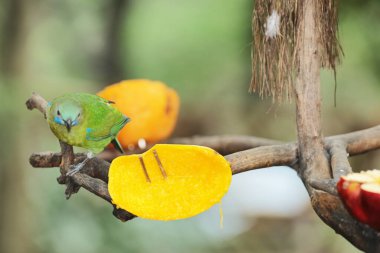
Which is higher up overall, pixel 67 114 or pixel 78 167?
pixel 67 114

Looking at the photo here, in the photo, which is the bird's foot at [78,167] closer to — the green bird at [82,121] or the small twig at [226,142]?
the green bird at [82,121]

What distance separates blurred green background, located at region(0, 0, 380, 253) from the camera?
1.28 metres

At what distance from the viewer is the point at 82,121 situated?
1.00 m

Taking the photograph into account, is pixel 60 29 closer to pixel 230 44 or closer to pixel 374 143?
pixel 230 44

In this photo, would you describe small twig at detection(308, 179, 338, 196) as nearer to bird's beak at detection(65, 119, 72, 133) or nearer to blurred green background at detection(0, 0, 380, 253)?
blurred green background at detection(0, 0, 380, 253)

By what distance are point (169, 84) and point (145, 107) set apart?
10 centimetres

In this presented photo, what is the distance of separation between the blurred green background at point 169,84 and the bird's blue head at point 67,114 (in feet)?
1.03

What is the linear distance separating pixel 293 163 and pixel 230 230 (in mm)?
225

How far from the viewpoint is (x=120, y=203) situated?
1015mm

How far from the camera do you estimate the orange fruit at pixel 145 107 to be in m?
1.26

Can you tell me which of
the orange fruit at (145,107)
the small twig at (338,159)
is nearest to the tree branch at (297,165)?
the small twig at (338,159)

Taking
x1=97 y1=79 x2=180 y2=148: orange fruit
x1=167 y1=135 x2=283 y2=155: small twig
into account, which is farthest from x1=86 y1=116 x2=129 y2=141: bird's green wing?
x1=167 y1=135 x2=283 y2=155: small twig

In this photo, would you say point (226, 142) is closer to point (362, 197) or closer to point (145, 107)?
point (145, 107)

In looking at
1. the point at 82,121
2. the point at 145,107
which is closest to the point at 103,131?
the point at 82,121
